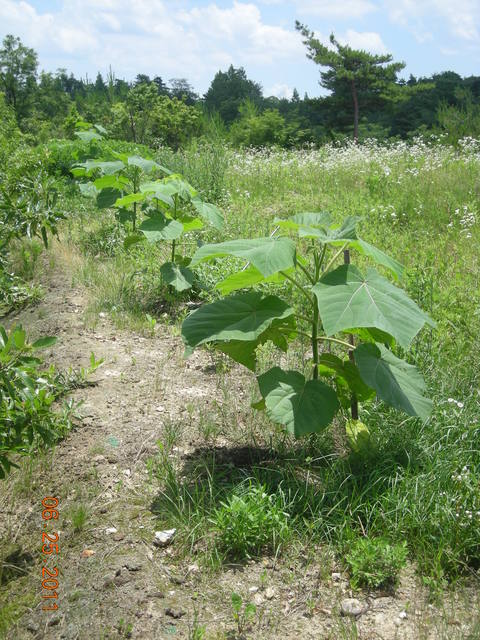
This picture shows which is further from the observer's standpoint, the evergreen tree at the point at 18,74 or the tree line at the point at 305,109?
the evergreen tree at the point at 18,74

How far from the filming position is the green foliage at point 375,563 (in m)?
1.97

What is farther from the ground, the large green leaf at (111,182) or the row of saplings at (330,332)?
the large green leaf at (111,182)

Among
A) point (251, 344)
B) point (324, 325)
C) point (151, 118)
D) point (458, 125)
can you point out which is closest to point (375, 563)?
point (324, 325)

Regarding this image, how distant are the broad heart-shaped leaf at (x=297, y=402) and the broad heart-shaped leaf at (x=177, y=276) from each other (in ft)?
6.11

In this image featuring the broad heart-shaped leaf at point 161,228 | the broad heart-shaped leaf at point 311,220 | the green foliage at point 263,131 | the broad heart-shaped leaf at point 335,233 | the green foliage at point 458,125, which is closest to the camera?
the broad heart-shaped leaf at point 335,233

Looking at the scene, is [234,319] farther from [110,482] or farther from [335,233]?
[110,482]

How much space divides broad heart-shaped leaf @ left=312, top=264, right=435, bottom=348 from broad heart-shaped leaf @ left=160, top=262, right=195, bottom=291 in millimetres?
2010

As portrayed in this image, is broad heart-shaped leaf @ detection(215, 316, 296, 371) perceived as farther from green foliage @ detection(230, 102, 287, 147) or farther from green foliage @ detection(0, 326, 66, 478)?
green foliage @ detection(230, 102, 287, 147)

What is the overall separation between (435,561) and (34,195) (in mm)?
2330

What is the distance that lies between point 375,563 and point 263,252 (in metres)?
1.19

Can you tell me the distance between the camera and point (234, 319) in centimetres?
232

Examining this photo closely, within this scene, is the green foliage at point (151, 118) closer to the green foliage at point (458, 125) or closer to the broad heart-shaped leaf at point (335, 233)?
the green foliage at point (458, 125)
